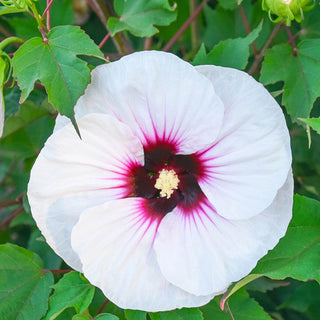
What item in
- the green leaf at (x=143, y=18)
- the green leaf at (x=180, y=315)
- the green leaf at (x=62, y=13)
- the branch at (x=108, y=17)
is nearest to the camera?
the green leaf at (x=180, y=315)

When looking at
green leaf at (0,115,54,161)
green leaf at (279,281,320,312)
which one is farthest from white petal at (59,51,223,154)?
green leaf at (279,281,320,312)

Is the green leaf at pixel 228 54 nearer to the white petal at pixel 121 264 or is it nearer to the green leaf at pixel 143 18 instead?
the green leaf at pixel 143 18

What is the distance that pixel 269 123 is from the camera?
3.35 feet

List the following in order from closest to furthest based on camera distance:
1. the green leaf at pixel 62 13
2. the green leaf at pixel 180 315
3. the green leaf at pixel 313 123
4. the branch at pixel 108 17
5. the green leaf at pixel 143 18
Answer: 1. the green leaf at pixel 313 123
2. the green leaf at pixel 180 315
3. the green leaf at pixel 143 18
4. the branch at pixel 108 17
5. the green leaf at pixel 62 13

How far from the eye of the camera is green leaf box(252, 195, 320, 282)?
104cm

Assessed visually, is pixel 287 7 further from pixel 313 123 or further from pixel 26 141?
pixel 26 141

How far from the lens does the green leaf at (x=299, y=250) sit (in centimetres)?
104

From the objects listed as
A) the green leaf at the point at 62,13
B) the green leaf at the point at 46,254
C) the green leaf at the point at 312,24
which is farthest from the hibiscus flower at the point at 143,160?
the green leaf at the point at 62,13

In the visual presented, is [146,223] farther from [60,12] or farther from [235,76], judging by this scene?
[60,12]

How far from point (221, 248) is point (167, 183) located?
18cm

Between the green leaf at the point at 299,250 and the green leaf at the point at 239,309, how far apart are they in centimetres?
13

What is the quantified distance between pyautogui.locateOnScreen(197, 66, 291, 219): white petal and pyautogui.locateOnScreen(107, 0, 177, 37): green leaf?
9.2 inches

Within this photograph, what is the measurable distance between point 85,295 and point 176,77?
443 millimetres

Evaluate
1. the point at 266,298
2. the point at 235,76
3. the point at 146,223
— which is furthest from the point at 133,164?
the point at 266,298
